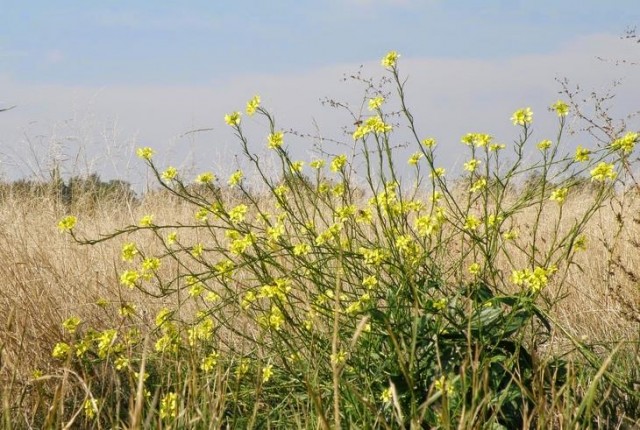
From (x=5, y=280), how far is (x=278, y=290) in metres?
2.02

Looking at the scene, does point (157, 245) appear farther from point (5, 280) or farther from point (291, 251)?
point (291, 251)

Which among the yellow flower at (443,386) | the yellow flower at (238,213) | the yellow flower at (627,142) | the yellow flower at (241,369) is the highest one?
the yellow flower at (627,142)

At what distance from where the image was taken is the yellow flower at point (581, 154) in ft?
8.77

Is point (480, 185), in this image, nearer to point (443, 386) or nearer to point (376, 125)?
point (376, 125)

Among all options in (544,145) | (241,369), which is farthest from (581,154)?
(241,369)

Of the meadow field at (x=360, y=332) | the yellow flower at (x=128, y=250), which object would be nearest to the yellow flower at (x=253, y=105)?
the meadow field at (x=360, y=332)

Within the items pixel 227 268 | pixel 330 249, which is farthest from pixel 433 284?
pixel 227 268

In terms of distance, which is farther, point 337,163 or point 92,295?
point 92,295

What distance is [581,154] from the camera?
8.79ft

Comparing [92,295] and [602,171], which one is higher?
[602,171]

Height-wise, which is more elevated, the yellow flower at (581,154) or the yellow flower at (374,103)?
the yellow flower at (374,103)

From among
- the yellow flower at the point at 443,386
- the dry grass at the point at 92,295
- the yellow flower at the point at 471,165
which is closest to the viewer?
the yellow flower at the point at 443,386

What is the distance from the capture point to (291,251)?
8.73 feet

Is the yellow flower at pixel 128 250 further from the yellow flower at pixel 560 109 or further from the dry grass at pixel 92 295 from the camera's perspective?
the yellow flower at pixel 560 109
